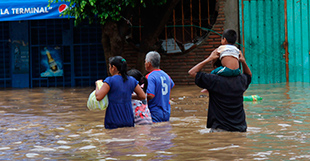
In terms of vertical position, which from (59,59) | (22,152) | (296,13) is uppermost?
(296,13)

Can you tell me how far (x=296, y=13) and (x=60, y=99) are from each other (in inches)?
307

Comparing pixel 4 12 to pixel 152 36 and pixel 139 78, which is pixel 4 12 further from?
→ pixel 139 78

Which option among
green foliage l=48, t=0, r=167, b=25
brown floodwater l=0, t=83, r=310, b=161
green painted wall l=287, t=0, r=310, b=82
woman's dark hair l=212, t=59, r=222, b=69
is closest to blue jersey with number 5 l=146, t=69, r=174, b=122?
brown floodwater l=0, t=83, r=310, b=161

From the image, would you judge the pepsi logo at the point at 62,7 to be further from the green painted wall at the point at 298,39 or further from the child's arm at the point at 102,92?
the child's arm at the point at 102,92

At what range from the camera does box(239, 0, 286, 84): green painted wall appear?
618 inches

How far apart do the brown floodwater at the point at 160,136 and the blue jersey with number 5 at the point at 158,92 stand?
184 mm

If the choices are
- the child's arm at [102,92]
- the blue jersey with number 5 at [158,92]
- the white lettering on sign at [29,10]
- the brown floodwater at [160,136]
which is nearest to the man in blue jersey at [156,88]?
the blue jersey with number 5 at [158,92]

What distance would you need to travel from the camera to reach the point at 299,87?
13.9 meters

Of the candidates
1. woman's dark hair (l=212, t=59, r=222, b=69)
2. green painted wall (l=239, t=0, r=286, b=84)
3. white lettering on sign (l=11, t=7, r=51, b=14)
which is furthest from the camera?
green painted wall (l=239, t=0, r=286, b=84)

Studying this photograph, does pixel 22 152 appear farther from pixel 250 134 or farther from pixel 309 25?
pixel 309 25

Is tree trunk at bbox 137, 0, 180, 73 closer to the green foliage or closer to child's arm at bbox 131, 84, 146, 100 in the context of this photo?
the green foliage

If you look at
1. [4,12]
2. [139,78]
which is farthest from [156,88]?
[4,12]

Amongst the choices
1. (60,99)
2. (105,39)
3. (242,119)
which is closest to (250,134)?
(242,119)

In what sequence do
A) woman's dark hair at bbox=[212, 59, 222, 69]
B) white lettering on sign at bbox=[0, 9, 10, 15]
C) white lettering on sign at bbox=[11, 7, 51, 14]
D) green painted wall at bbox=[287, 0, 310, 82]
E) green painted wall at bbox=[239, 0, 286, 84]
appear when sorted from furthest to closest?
green painted wall at bbox=[239, 0, 286, 84] < green painted wall at bbox=[287, 0, 310, 82] < white lettering on sign at bbox=[0, 9, 10, 15] < white lettering on sign at bbox=[11, 7, 51, 14] < woman's dark hair at bbox=[212, 59, 222, 69]
